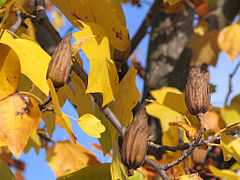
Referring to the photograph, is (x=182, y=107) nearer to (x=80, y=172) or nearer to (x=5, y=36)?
(x=80, y=172)

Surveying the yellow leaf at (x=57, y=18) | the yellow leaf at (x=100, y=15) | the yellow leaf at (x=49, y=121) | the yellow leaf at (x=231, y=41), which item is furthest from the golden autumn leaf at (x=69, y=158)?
the yellow leaf at (x=57, y=18)

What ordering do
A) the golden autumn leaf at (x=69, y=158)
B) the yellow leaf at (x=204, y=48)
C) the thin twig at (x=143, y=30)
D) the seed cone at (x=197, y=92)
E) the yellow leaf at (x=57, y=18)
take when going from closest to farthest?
the seed cone at (x=197, y=92) < the golden autumn leaf at (x=69, y=158) < the thin twig at (x=143, y=30) < the yellow leaf at (x=204, y=48) < the yellow leaf at (x=57, y=18)

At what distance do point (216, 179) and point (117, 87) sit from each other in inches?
26.3

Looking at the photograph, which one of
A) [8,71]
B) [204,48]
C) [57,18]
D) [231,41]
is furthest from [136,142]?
[57,18]

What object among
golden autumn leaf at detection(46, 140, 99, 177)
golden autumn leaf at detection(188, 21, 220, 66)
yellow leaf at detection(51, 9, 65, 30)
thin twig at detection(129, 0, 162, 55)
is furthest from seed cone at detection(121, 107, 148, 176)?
yellow leaf at detection(51, 9, 65, 30)

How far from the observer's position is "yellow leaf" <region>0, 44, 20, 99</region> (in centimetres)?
36

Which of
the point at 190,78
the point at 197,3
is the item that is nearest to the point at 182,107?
the point at 190,78

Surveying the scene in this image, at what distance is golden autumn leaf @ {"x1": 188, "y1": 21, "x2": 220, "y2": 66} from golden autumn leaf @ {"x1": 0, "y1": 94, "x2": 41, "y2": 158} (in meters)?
1.17

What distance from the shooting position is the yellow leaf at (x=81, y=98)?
477 millimetres

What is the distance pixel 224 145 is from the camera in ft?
1.57

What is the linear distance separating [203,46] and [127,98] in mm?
1112

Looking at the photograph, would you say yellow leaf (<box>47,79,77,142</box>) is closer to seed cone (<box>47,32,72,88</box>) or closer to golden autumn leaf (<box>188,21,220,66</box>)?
seed cone (<box>47,32,72,88</box>)

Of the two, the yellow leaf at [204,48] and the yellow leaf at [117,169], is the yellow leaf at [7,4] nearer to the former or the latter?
the yellow leaf at [117,169]

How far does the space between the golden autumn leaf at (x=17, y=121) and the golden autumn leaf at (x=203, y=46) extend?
3.85 feet
